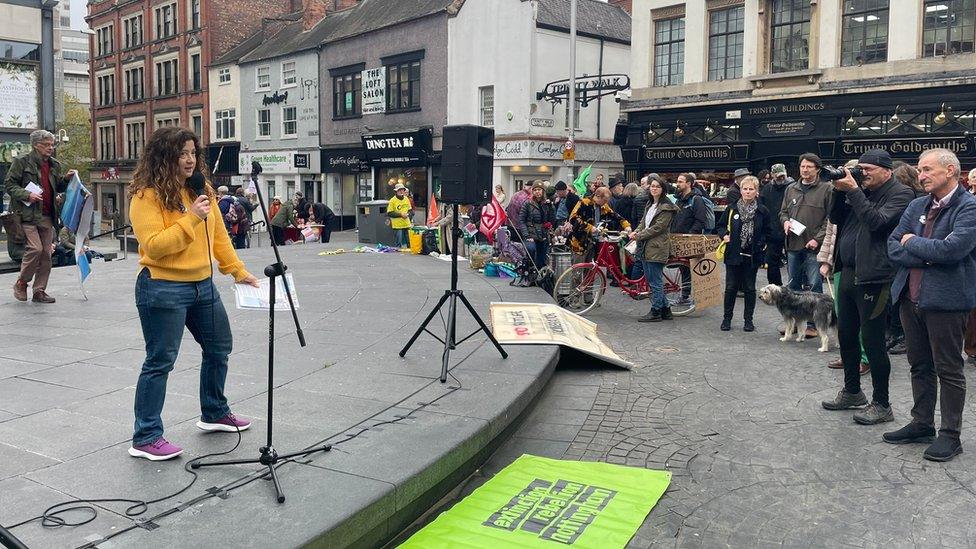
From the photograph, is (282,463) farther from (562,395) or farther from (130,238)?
(130,238)

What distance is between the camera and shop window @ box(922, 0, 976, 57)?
19.4 m

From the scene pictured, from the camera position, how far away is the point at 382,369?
6.79 meters

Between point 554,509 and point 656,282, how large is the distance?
653 cm

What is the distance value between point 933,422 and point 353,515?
13.5 feet

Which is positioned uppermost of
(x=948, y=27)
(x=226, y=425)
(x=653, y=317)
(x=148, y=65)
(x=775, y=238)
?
(x=148, y=65)

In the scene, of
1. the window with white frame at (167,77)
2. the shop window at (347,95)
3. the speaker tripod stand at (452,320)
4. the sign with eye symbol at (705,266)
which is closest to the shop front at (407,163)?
the shop window at (347,95)

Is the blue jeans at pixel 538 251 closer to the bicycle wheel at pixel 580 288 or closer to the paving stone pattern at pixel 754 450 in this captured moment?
the bicycle wheel at pixel 580 288

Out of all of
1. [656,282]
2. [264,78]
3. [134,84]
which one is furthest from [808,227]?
[134,84]

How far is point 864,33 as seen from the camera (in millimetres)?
21266

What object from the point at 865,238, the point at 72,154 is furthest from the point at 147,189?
the point at 72,154

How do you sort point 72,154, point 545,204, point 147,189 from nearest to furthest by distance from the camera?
point 147,189, point 545,204, point 72,154

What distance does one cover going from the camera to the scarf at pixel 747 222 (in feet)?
32.3

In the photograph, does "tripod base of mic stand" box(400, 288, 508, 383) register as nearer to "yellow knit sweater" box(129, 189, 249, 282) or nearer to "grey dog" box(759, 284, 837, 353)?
"yellow knit sweater" box(129, 189, 249, 282)

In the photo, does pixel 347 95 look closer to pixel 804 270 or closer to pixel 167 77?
pixel 167 77
